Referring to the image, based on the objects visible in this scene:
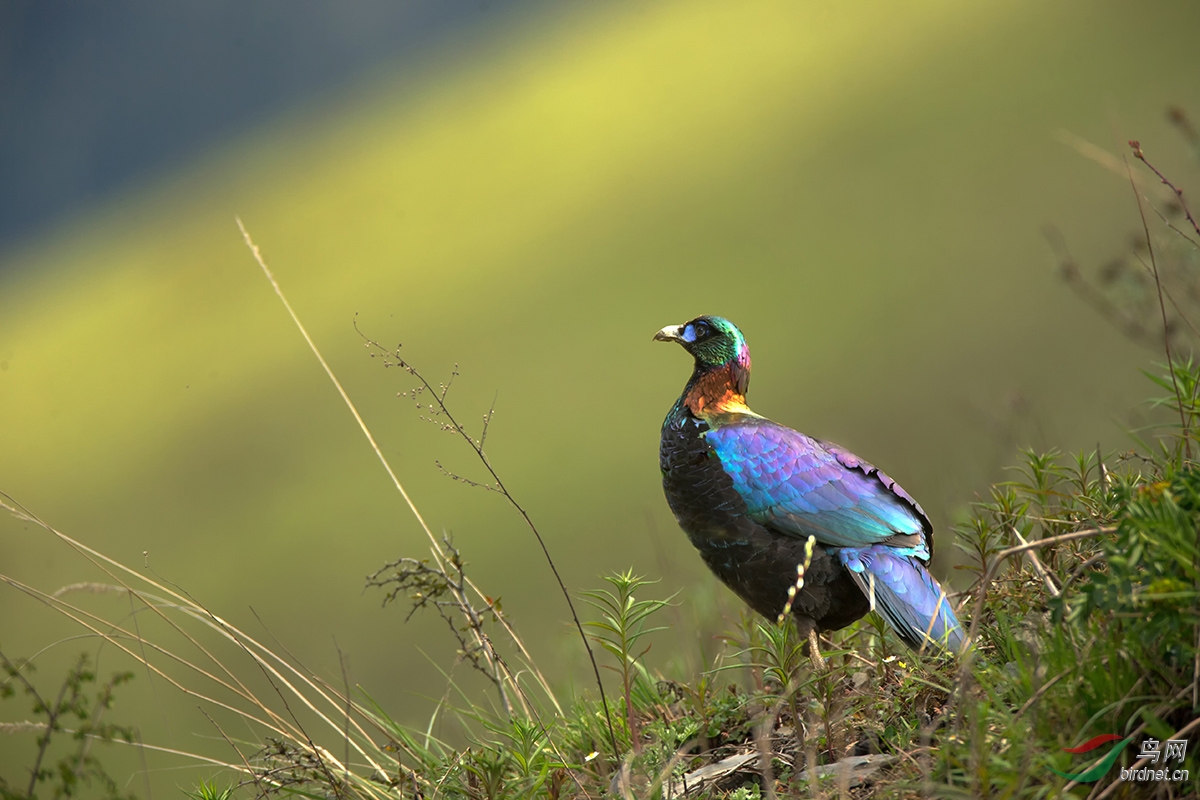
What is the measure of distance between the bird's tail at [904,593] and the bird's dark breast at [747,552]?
86 millimetres

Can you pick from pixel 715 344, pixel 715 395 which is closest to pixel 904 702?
pixel 715 395

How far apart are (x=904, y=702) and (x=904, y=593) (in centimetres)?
38

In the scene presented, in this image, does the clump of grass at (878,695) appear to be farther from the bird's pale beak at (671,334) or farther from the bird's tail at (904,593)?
the bird's pale beak at (671,334)

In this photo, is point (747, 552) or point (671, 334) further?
point (671, 334)

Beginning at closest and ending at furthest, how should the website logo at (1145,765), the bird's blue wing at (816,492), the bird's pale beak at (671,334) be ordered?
the website logo at (1145,765)
the bird's blue wing at (816,492)
the bird's pale beak at (671,334)

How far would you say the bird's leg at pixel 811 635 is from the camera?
2.69 metres

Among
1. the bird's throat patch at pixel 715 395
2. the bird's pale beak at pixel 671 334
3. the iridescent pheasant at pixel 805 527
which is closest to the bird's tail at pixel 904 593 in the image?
the iridescent pheasant at pixel 805 527

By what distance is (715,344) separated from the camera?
138 inches

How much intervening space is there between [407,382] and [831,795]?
30.0 ft

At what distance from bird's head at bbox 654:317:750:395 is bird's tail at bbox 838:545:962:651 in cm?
91

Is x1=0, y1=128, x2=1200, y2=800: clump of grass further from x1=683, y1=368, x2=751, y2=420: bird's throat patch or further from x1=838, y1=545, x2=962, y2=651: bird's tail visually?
x1=683, y1=368, x2=751, y2=420: bird's throat patch

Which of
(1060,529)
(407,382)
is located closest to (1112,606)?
(1060,529)

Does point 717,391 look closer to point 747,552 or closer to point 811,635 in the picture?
point 747,552

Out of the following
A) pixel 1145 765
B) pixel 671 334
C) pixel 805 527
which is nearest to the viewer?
pixel 1145 765
